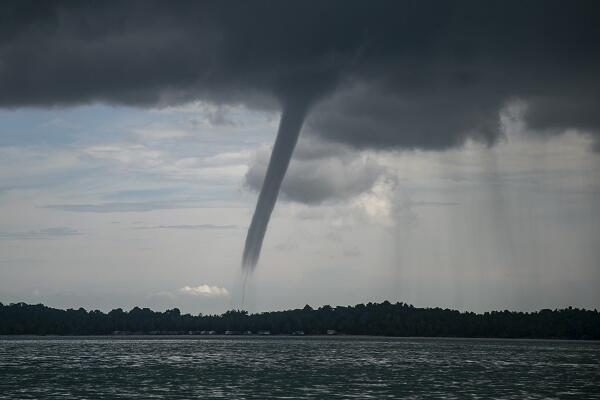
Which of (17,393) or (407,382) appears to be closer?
(17,393)

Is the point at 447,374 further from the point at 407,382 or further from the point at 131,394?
→ the point at 131,394

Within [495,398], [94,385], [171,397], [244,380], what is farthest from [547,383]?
[94,385]

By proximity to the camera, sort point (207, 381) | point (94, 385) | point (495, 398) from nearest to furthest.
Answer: point (495, 398), point (94, 385), point (207, 381)

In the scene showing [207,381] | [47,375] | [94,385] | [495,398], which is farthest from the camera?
[47,375]

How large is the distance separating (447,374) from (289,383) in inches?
1396

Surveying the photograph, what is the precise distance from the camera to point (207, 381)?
10512 cm

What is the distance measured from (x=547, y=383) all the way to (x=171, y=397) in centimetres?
5165

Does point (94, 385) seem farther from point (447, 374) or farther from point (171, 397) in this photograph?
point (447, 374)

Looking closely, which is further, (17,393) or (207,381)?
(207,381)

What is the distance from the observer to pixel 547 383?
10388cm

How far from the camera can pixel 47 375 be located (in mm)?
118375

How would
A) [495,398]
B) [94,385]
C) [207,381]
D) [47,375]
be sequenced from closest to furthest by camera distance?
[495,398] < [94,385] < [207,381] < [47,375]

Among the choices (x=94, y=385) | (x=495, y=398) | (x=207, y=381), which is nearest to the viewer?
(x=495, y=398)

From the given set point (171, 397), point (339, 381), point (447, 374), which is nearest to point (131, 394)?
point (171, 397)
